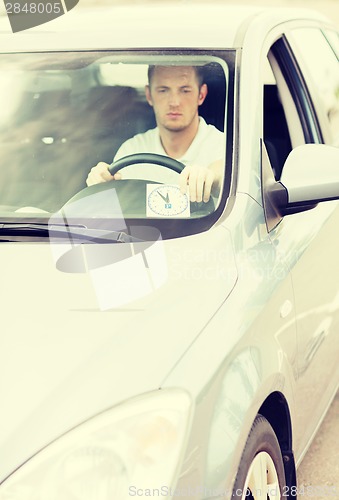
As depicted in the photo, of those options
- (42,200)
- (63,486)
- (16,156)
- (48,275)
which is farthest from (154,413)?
(16,156)

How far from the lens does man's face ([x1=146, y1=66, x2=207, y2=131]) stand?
294cm

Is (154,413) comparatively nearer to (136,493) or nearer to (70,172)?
(136,493)

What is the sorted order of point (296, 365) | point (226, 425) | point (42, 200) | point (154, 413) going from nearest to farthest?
point (154, 413), point (226, 425), point (296, 365), point (42, 200)

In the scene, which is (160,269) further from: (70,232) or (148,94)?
(148,94)

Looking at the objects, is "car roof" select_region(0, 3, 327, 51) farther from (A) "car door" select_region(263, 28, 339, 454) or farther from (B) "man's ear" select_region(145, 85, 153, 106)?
(A) "car door" select_region(263, 28, 339, 454)

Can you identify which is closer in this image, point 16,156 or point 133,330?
point 133,330

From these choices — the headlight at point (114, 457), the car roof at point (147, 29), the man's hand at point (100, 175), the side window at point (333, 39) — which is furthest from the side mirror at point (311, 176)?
the side window at point (333, 39)

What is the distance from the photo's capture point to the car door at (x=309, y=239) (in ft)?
8.98

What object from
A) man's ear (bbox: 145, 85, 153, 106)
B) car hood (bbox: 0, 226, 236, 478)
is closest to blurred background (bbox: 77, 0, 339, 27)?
man's ear (bbox: 145, 85, 153, 106)

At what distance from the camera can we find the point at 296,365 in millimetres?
2615

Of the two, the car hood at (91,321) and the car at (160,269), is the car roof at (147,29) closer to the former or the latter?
the car at (160,269)

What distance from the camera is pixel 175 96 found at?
3025mm

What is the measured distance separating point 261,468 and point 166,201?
2.72 feet

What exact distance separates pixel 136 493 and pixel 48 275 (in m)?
0.76
